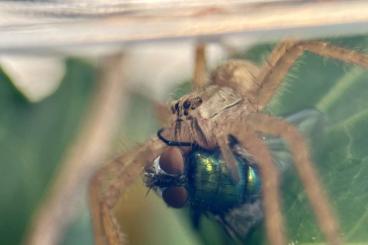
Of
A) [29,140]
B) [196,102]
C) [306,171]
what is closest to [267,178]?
[306,171]

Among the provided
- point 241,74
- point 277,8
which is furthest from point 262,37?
point 241,74

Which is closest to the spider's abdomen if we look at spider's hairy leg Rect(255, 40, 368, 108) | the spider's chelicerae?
the spider's chelicerae

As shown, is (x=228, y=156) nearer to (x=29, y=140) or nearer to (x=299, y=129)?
(x=299, y=129)

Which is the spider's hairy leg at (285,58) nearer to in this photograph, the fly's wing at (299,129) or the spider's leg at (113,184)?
the fly's wing at (299,129)

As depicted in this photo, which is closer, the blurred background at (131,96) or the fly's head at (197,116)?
the blurred background at (131,96)

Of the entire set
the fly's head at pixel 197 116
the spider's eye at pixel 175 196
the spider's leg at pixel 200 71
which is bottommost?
the spider's eye at pixel 175 196

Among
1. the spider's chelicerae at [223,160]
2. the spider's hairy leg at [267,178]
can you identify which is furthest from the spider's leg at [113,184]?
the spider's hairy leg at [267,178]

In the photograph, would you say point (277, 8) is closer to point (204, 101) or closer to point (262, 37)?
point (262, 37)
